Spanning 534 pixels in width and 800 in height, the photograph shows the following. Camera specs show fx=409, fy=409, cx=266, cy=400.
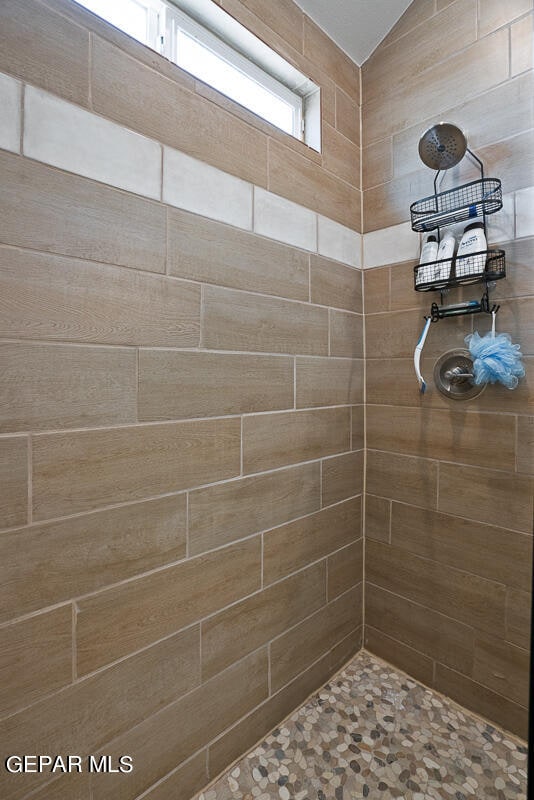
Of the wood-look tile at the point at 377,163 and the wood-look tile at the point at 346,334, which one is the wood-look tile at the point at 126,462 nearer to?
the wood-look tile at the point at 346,334

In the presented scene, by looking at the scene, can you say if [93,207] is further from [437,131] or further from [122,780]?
[122,780]

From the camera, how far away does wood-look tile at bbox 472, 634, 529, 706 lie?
1287mm

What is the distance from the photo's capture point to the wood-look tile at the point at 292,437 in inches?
49.8

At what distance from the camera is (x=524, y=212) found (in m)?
1.24

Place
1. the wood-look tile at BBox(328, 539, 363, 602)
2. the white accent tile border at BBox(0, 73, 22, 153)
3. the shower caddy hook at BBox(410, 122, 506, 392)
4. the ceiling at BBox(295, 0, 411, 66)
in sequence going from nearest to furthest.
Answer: the white accent tile border at BBox(0, 73, 22, 153), the shower caddy hook at BBox(410, 122, 506, 392), the ceiling at BBox(295, 0, 411, 66), the wood-look tile at BBox(328, 539, 363, 602)

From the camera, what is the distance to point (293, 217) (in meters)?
1.38

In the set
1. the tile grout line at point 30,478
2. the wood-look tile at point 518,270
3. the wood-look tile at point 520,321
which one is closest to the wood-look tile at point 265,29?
the wood-look tile at point 518,270

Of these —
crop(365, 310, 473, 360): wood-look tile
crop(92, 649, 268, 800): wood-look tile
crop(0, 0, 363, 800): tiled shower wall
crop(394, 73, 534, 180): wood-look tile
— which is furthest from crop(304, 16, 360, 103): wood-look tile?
crop(92, 649, 268, 800): wood-look tile

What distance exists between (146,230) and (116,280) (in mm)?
157

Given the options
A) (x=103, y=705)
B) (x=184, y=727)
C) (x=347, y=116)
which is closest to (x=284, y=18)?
(x=347, y=116)

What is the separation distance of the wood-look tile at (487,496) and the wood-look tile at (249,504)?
462 millimetres

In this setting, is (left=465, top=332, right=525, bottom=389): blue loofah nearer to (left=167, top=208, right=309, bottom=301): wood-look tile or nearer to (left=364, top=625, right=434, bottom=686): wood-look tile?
(left=167, top=208, right=309, bottom=301): wood-look tile

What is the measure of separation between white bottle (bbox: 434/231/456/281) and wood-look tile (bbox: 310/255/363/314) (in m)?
0.35

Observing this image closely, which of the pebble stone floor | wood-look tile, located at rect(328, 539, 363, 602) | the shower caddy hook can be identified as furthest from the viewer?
wood-look tile, located at rect(328, 539, 363, 602)
